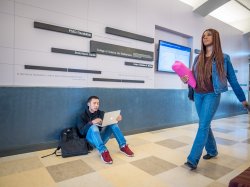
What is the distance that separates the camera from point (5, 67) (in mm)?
2320

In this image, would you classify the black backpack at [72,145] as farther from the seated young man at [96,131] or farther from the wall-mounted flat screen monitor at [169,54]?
the wall-mounted flat screen monitor at [169,54]

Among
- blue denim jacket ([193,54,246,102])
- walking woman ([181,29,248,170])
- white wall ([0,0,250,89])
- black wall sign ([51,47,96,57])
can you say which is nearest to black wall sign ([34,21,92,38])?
white wall ([0,0,250,89])

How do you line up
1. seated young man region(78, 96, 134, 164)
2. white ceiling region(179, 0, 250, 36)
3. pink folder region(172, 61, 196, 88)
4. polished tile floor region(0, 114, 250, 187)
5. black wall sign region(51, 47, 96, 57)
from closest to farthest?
polished tile floor region(0, 114, 250, 187)
pink folder region(172, 61, 196, 88)
seated young man region(78, 96, 134, 164)
black wall sign region(51, 47, 96, 57)
white ceiling region(179, 0, 250, 36)

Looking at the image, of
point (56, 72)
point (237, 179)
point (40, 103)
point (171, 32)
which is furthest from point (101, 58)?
point (237, 179)

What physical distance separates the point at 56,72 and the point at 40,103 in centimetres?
49

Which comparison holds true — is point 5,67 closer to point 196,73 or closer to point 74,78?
point 74,78

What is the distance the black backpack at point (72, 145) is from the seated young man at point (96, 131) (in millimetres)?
84

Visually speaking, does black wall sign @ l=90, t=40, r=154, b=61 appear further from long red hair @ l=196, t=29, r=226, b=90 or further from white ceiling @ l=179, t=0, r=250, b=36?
white ceiling @ l=179, t=0, r=250, b=36

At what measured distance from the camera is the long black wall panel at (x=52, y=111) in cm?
229

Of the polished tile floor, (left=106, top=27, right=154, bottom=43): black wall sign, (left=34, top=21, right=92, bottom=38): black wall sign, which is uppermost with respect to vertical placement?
(left=106, top=27, right=154, bottom=43): black wall sign

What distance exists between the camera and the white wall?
7.75 ft

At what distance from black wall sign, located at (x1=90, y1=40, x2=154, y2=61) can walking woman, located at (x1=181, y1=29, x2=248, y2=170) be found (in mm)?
1536

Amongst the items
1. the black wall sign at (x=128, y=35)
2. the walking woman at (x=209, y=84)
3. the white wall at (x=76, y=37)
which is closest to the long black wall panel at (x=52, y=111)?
the white wall at (x=76, y=37)

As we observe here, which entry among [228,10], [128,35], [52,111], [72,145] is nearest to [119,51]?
[128,35]
